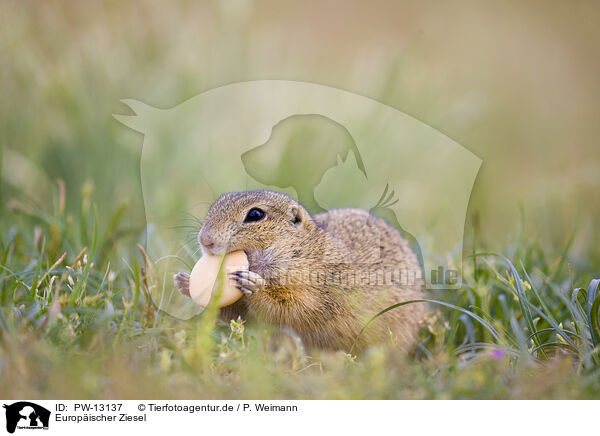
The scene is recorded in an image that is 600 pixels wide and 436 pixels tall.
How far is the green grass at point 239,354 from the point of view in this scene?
2.00 m

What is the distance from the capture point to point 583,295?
263 centimetres

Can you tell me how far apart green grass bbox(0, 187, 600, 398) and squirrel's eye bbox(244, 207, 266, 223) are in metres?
0.50

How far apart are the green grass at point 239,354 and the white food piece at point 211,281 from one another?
0.36ft

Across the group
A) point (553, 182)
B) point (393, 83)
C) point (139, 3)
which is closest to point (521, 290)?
point (553, 182)

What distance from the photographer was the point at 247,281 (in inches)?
96.6

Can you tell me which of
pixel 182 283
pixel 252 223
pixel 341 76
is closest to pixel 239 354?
pixel 182 283

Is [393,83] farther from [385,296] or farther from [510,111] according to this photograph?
[385,296]

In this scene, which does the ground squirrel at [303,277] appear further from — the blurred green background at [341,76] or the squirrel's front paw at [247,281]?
the blurred green background at [341,76]

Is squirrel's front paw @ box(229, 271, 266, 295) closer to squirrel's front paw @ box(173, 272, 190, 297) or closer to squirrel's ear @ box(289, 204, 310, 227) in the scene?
squirrel's front paw @ box(173, 272, 190, 297)

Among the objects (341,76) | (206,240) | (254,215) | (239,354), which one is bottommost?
(239,354)

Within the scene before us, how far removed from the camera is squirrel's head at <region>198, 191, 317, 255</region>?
2.56 meters

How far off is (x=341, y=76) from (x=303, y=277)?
2.69 metres

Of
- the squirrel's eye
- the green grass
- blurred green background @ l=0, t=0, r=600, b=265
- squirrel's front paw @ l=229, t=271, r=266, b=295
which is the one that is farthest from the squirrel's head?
blurred green background @ l=0, t=0, r=600, b=265

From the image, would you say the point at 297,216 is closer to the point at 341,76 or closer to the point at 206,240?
the point at 206,240
